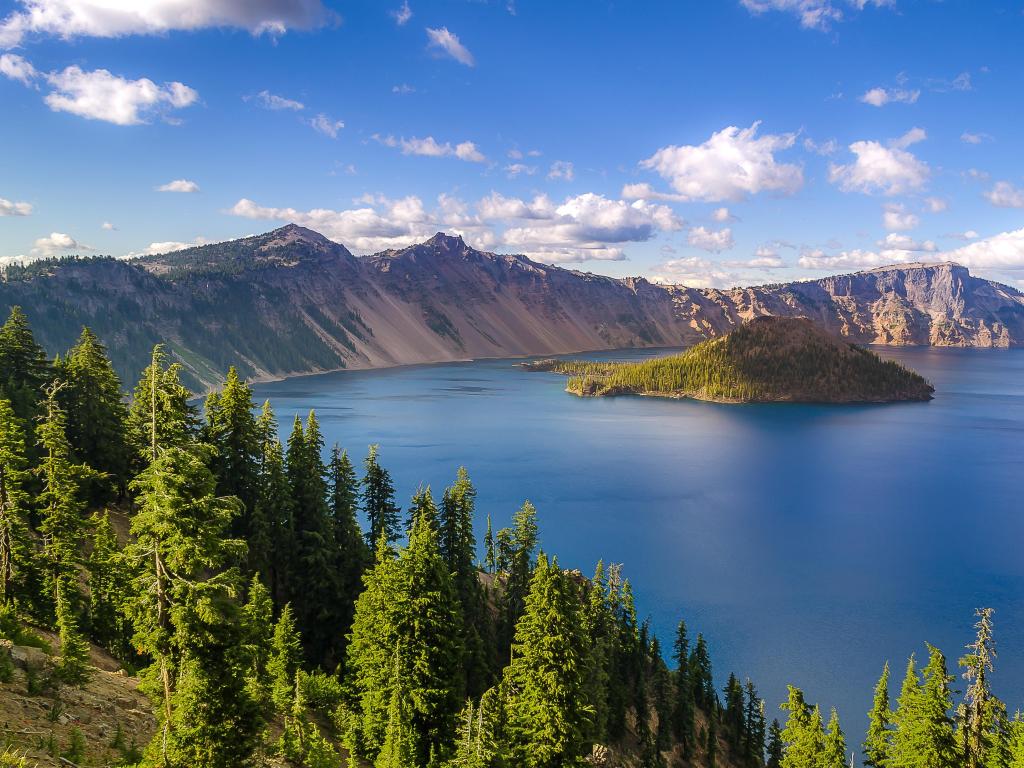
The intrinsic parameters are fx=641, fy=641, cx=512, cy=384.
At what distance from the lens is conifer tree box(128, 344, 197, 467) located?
18828mm

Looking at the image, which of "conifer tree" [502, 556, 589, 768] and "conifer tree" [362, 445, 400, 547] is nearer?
"conifer tree" [502, 556, 589, 768]

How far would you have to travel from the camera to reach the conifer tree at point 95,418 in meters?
46.7

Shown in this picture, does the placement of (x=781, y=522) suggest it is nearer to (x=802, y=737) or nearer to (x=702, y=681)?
(x=702, y=681)

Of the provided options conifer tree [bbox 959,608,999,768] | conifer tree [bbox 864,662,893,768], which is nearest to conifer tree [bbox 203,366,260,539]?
conifer tree [bbox 864,662,893,768]

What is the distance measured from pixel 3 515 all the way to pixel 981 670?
144 feet

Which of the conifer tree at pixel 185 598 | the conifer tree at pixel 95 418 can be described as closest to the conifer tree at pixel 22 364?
the conifer tree at pixel 95 418

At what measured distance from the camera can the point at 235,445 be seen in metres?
43.5

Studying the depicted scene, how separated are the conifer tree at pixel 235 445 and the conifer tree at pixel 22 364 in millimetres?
15708

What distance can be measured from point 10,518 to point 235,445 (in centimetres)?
1742

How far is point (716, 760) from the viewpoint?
49844 millimetres

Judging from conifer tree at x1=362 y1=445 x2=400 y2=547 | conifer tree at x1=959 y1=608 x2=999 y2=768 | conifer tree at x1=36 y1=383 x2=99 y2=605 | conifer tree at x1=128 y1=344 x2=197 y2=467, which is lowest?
conifer tree at x1=959 y1=608 x2=999 y2=768

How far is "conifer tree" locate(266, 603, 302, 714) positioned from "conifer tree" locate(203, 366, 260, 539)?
1125cm

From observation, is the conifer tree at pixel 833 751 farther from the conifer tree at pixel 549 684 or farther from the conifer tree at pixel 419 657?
the conifer tree at pixel 419 657

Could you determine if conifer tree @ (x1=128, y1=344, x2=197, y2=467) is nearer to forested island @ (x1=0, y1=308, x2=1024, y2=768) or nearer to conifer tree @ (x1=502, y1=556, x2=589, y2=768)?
forested island @ (x1=0, y1=308, x2=1024, y2=768)
